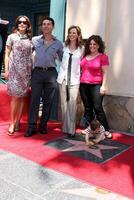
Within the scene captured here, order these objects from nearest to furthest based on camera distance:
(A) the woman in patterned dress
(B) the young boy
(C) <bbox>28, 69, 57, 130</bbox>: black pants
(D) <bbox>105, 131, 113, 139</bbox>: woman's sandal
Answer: (B) the young boy
(A) the woman in patterned dress
(C) <bbox>28, 69, 57, 130</bbox>: black pants
(D) <bbox>105, 131, 113, 139</bbox>: woman's sandal

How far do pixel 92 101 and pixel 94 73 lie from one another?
484 mm

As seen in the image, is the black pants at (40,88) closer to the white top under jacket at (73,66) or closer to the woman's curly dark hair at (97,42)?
the white top under jacket at (73,66)

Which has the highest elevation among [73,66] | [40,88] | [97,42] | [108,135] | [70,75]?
[97,42]

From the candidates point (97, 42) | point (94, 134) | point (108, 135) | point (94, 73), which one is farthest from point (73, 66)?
point (108, 135)

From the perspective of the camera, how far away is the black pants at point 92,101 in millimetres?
5523

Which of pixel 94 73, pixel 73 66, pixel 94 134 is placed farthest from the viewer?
pixel 94 73

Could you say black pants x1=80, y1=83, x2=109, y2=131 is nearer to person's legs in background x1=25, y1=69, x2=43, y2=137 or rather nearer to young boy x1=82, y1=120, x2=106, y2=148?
young boy x1=82, y1=120, x2=106, y2=148

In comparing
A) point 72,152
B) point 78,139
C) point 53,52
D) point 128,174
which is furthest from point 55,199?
point 53,52

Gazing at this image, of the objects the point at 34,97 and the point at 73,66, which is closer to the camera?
the point at 73,66

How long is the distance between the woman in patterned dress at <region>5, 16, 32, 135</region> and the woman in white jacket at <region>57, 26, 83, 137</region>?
0.55 m

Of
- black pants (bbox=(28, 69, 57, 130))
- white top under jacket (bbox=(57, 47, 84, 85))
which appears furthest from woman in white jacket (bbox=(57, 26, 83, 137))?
black pants (bbox=(28, 69, 57, 130))

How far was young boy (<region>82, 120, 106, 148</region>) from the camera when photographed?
496cm

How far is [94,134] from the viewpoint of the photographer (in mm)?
5191

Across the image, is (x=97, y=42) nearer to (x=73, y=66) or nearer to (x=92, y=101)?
(x=73, y=66)
